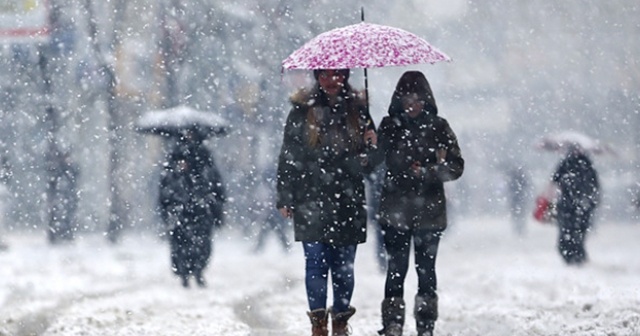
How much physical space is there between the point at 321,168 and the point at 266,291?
5.00 m

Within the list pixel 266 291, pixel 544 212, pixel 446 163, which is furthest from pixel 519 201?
pixel 446 163

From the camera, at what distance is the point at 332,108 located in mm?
7246

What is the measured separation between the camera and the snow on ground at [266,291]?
348 inches

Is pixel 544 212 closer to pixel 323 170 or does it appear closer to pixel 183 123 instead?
pixel 183 123

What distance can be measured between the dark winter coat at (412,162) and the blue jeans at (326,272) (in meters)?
0.29

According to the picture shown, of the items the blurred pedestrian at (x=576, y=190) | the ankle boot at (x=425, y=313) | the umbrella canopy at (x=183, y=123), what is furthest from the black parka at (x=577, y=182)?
the ankle boot at (x=425, y=313)

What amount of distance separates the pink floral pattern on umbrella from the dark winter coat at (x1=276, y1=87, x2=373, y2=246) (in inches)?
8.2

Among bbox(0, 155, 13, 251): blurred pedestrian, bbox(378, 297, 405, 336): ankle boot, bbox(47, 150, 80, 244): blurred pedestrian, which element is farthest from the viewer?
bbox(0, 155, 13, 251): blurred pedestrian

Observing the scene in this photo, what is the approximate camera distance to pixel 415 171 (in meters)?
7.32

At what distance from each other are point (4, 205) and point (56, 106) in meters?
2.05

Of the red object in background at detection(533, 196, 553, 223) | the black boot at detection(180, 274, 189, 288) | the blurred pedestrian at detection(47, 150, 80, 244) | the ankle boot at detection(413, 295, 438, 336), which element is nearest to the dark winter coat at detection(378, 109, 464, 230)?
the ankle boot at detection(413, 295, 438, 336)

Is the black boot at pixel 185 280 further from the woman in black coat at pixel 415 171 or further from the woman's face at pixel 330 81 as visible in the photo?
the woman's face at pixel 330 81

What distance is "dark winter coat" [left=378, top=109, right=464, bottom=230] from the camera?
731cm

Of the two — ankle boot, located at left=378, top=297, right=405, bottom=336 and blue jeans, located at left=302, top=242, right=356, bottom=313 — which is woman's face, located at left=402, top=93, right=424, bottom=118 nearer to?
blue jeans, located at left=302, top=242, right=356, bottom=313
